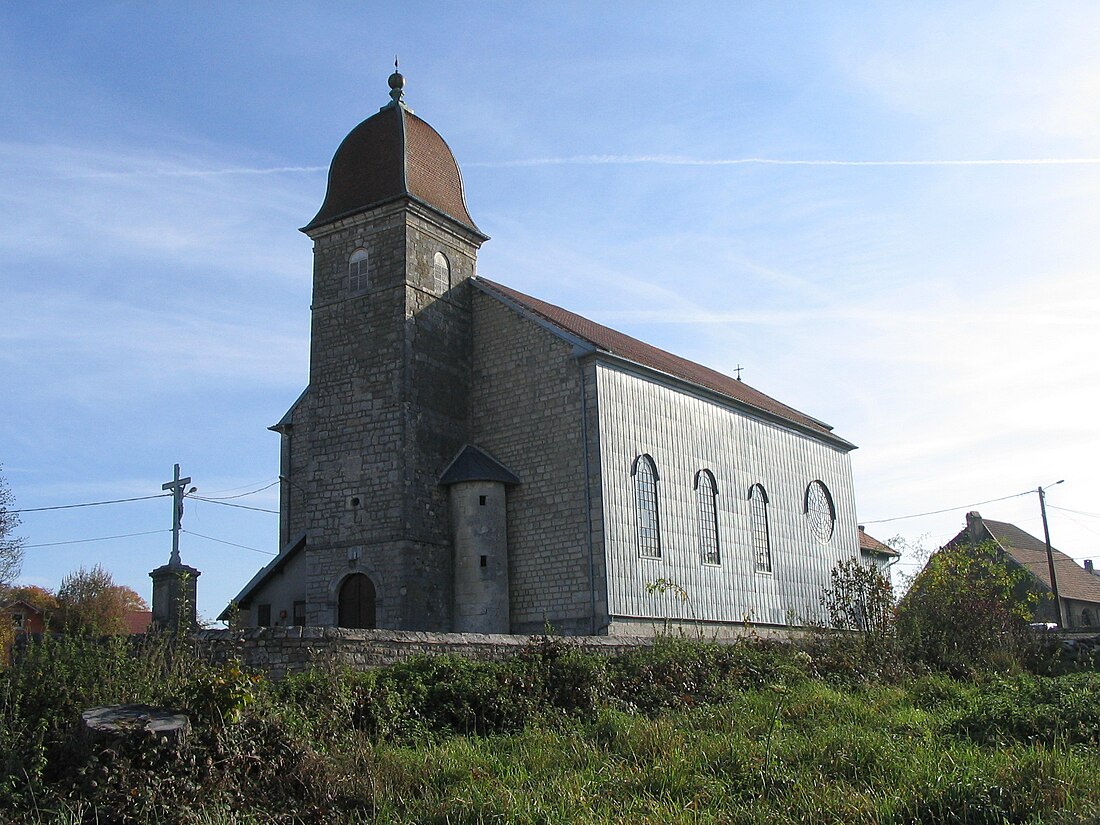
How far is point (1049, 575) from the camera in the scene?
4691cm

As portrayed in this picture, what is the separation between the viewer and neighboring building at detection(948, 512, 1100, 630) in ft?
160

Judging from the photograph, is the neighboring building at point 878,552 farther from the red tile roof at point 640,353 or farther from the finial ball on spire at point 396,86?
the finial ball on spire at point 396,86

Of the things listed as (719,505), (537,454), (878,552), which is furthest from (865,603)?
(878,552)

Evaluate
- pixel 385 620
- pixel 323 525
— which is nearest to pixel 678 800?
pixel 385 620

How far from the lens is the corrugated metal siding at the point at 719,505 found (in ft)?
72.7

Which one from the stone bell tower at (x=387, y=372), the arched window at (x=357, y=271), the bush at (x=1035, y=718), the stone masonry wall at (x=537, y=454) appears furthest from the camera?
the arched window at (x=357, y=271)

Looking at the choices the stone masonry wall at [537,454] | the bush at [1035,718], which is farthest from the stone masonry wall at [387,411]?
the bush at [1035,718]

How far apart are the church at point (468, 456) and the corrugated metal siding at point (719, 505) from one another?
0.07 m

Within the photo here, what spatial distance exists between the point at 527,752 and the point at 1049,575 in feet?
142

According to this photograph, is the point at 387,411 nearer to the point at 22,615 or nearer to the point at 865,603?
the point at 865,603

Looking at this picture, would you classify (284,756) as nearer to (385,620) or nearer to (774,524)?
(385,620)

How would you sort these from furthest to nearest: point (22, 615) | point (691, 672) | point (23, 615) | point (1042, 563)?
point (1042, 563), point (23, 615), point (22, 615), point (691, 672)

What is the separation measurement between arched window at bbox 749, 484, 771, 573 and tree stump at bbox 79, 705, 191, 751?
64.4 ft

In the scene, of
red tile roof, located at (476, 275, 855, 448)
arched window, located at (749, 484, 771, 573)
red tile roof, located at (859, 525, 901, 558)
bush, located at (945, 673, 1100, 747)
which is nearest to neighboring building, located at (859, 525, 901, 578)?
red tile roof, located at (859, 525, 901, 558)
